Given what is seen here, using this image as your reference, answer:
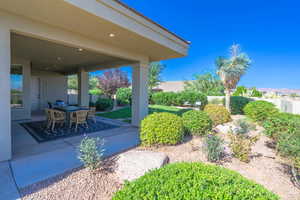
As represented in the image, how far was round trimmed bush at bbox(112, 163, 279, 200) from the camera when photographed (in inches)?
49.6

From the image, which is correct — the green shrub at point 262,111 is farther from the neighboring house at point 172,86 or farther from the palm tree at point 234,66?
the neighboring house at point 172,86

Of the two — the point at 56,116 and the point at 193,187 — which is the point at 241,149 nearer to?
the point at 193,187

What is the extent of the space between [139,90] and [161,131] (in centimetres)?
305

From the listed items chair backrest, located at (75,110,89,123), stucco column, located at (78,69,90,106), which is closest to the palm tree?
chair backrest, located at (75,110,89,123)

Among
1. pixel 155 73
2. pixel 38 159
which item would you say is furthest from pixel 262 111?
pixel 155 73

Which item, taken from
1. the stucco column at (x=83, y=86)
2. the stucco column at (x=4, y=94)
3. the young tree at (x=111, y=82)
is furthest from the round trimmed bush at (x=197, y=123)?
the young tree at (x=111, y=82)

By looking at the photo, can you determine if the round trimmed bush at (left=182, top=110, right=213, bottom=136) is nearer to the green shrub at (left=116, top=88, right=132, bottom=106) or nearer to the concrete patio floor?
the concrete patio floor

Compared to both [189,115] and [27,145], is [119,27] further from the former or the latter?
[27,145]

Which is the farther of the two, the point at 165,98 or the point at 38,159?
the point at 165,98

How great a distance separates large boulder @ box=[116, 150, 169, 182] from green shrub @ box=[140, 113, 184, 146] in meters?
0.76

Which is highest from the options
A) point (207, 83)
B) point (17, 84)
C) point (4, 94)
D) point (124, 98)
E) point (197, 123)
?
point (207, 83)

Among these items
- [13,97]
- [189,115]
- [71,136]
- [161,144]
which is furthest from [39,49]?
[189,115]

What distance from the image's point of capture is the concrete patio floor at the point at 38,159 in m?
2.39

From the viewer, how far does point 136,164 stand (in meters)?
2.72
